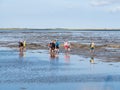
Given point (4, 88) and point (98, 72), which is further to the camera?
point (98, 72)

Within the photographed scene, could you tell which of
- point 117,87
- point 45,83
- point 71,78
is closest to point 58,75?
point 71,78

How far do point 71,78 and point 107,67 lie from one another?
791 centimetres

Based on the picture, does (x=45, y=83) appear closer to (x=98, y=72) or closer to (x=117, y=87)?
(x=117, y=87)

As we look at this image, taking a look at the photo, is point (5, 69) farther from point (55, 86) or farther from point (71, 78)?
point (55, 86)

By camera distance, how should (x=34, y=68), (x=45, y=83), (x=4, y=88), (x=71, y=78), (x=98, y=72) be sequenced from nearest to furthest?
1. (x=4, y=88)
2. (x=45, y=83)
3. (x=71, y=78)
4. (x=98, y=72)
5. (x=34, y=68)

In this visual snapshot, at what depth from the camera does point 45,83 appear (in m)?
24.6

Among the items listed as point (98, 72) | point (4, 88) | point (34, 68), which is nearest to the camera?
point (4, 88)

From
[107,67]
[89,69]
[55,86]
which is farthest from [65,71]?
[55,86]

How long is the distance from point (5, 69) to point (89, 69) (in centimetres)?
699

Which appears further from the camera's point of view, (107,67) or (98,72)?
(107,67)

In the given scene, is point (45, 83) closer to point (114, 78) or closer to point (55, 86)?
point (55, 86)

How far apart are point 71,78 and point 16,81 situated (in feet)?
13.0

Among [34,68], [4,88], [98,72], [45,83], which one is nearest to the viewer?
[4,88]

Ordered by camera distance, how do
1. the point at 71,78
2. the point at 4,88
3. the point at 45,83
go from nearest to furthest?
the point at 4,88, the point at 45,83, the point at 71,78
